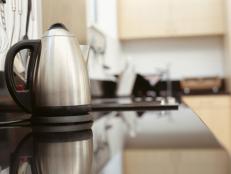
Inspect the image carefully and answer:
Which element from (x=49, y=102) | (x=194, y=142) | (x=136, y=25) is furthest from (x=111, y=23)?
(x=194, y=142)

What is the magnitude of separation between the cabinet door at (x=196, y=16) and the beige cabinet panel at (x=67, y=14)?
1672 millimetres

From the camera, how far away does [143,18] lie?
12.4 feet

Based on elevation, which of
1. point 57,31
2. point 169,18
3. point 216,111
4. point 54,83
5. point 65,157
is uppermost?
point 169,18

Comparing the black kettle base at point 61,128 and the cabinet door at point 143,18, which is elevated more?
the cabinet door at point 143,18

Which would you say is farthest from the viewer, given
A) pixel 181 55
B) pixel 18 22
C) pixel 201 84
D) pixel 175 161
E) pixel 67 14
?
pixel 181 55

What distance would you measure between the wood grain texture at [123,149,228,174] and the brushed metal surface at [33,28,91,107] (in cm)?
30

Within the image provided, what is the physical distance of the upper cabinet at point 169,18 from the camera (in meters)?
3.67

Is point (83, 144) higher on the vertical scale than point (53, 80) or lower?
lower

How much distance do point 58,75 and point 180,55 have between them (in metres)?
3.17

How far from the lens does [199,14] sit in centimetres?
370

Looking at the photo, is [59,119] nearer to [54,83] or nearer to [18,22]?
[54,83]

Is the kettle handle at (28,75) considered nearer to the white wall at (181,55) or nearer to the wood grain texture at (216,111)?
the wood grain texture at (216,111)

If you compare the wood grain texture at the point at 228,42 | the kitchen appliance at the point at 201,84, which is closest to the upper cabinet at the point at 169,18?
the wood grain texture at the point at 228,42

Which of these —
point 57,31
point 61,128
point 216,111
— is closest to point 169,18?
point 216,111
